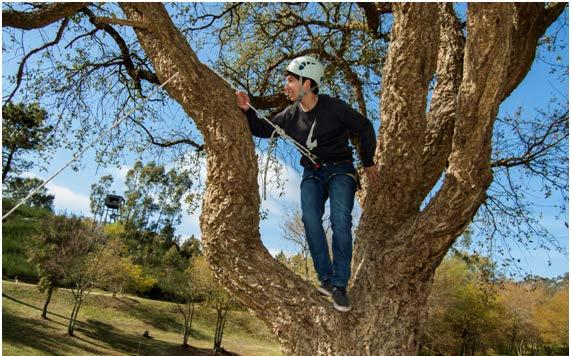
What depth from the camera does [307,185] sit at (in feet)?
12.4

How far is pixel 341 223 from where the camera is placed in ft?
11.7

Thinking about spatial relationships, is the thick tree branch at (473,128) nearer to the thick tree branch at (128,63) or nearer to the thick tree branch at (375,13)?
the thick tree branch at (375,13)

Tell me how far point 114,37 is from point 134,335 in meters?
29.6

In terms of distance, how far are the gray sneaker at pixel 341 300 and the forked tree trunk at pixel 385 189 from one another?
53 millimetres

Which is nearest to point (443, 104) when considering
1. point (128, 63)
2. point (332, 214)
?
point (332, 214)

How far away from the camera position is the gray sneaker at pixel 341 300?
334 centimetres

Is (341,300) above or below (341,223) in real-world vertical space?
below

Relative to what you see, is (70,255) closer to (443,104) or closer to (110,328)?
(110,328)

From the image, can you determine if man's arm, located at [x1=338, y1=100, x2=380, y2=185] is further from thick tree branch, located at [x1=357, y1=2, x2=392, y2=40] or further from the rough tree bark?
thick tree branch, located at [x1=357, y1=2, x2=392, y2=40]

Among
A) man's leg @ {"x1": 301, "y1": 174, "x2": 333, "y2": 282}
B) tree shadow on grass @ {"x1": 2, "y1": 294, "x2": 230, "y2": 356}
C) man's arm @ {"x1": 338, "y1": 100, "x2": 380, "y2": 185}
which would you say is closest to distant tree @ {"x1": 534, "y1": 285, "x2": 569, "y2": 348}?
tree shadow on grass @ {"x1": 2, "y1": 294, "x2": 230, "y2": 356}

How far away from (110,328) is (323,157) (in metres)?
33.2

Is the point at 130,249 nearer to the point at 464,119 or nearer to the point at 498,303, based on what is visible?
the point at 498,303

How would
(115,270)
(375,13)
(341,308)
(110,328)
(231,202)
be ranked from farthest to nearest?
(115,270), (110,328), (375,13), (231,202), (341,308)

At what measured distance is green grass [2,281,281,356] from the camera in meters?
25.2
